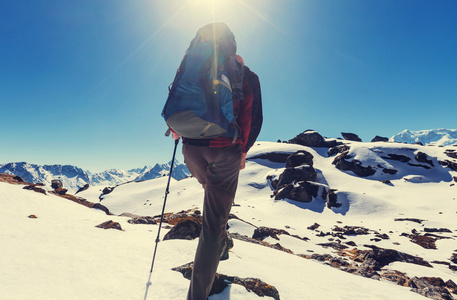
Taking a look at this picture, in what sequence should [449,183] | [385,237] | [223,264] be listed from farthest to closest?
1. [449,183]
2. [385,237]
3. [223,264]

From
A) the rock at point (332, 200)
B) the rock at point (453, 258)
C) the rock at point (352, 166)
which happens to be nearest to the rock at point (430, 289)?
the rock at point (453, 258)

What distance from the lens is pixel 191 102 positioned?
2.26 meters

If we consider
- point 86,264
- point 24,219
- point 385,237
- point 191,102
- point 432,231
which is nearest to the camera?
point 191,102

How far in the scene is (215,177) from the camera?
2.48 metres

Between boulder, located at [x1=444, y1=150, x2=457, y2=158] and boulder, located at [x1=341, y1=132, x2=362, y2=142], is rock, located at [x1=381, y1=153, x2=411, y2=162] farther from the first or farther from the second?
boulder, located at [x1=341, y1=132, x2=362, y2=142]

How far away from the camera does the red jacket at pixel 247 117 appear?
2564 mm

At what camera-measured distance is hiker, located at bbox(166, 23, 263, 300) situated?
238cm

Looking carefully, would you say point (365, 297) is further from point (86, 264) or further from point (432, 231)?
point (432, 231)

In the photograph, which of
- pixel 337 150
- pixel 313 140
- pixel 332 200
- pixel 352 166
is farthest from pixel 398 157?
pixel 332 200

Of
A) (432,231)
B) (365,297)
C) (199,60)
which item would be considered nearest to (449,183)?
(432,231)

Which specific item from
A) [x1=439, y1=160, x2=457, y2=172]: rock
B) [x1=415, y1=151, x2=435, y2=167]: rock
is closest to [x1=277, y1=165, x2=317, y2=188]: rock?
[x1=415, y1=151, x2=435, y2=167]: rock

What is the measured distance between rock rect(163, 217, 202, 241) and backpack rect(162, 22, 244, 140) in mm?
4911

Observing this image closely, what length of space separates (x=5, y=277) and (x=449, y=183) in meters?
84.3

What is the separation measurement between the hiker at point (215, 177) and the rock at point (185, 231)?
4129 millimetres
